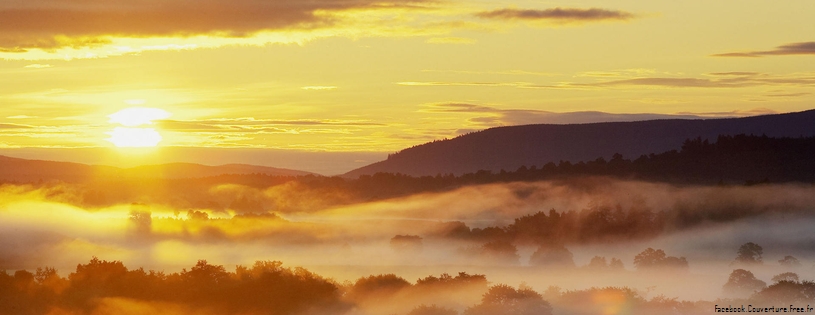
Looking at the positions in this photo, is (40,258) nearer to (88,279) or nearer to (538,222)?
(88,279)

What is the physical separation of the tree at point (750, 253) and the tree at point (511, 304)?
5959 centimetres

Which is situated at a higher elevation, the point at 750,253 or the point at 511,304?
the point at 750,253

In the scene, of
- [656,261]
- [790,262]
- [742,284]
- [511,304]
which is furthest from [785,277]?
A: [511,304]

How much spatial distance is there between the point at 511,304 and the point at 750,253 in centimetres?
7344

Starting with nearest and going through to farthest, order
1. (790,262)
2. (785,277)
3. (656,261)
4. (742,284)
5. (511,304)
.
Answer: (511,304), (742,284), (785,277), (790,262), (656,261)

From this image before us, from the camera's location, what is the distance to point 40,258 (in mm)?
134750

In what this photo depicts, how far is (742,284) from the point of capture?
334ft

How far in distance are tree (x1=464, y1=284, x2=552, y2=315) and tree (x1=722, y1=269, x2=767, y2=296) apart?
1883 centimetres

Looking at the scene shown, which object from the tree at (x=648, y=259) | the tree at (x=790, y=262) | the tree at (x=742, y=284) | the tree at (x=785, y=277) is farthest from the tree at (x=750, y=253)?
the tree at (x=742, y=284)

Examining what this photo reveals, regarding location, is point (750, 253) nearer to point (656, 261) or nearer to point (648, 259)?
point (656, 261)

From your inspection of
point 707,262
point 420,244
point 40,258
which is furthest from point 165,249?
point 707,262

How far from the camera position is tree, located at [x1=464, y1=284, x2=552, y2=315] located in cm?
7944

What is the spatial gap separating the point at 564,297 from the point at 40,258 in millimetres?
69020

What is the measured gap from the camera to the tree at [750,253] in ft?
462
